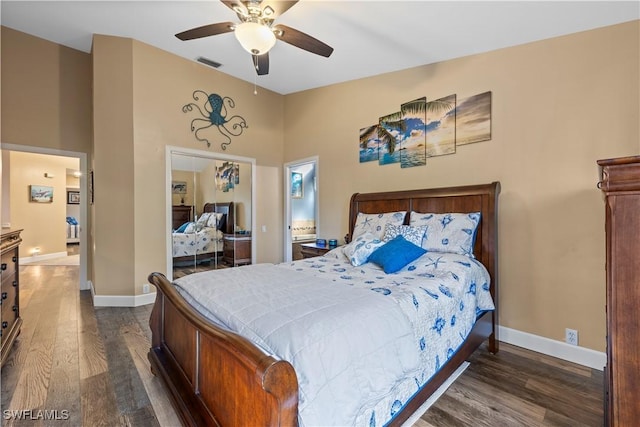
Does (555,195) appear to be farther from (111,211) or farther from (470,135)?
(111,211)

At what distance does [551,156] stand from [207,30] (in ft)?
10.2

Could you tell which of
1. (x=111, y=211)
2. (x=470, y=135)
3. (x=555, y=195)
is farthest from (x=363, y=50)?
(x=111, y=211)

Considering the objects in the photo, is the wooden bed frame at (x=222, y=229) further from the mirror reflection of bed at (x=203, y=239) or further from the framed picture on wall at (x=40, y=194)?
the framed picture on wall at (x=40, y=194)

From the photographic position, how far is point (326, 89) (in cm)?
447

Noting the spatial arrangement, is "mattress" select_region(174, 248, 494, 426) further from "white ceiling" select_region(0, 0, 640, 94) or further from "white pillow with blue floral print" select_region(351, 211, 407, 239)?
"white ceiling" select_region(0, 0, 640, 94)

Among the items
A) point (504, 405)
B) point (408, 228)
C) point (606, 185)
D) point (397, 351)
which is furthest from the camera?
point (408, 228)

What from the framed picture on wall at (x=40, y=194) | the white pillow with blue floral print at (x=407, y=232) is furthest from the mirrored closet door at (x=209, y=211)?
the framed picture on wall at (x=40, y=194)

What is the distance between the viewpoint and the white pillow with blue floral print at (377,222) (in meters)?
3.13

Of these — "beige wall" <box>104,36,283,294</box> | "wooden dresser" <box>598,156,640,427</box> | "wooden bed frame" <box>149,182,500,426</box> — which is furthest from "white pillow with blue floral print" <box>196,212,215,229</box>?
"wooden dresser" <box>598,156,640,427</box>

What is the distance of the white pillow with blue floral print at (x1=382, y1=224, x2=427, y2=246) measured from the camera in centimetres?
277

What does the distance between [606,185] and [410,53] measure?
2.83 meters

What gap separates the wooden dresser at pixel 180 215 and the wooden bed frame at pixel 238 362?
2.21 metres

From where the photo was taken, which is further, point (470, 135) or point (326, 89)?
A: point (326, 89)

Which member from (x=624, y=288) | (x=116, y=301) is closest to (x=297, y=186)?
(x=116, y=301)
